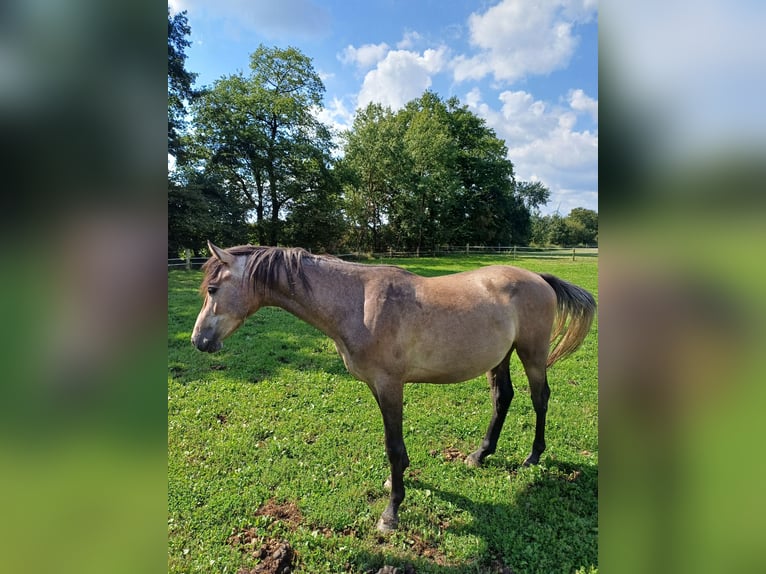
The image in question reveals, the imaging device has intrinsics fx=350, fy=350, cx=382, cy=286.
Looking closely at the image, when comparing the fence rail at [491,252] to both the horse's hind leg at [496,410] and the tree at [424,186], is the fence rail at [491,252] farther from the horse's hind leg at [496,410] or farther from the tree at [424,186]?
the horse's hind leg at [496,410]

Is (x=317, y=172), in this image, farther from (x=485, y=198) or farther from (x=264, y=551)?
(x=264, y=551)

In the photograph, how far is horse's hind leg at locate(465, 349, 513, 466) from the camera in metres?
3.43

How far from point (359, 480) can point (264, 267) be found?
82.0 inches

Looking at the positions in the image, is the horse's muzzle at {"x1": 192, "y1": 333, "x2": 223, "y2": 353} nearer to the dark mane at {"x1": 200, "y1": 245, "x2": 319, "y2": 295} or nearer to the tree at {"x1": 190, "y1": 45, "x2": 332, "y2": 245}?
the dark mane at {"x1": 200, "y1": 245, "x2": 319, "y2": 295}

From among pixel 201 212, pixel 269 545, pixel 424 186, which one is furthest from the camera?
pixel 424 186

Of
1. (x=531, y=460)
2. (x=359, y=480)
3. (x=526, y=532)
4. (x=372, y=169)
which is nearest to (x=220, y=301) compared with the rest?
(x=359, y=480)

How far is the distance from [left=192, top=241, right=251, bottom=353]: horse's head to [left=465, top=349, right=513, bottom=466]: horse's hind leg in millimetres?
2508

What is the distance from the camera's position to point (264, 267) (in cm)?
263
